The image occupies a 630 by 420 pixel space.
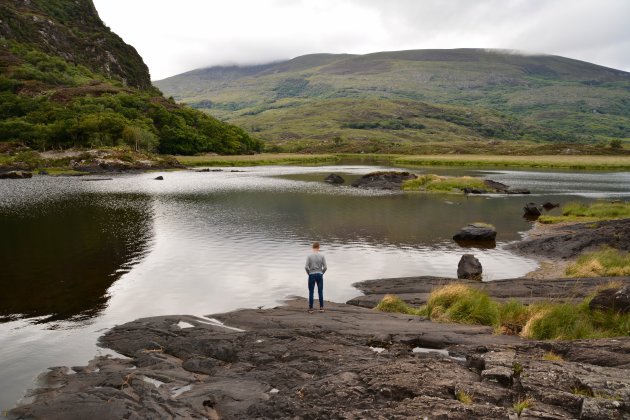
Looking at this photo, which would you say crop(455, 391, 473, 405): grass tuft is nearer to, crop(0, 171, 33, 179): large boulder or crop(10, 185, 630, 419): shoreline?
crop(10, 185, 630, 419): shoreline

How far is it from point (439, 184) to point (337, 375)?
283ft

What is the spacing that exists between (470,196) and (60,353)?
78.9m

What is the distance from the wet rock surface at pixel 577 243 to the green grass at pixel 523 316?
1988 cm

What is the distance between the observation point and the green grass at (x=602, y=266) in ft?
95.0

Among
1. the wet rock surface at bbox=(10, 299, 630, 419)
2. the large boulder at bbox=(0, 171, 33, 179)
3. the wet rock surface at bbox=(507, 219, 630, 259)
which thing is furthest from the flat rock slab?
the large boulder at bbox=(0, 171, 33, 179)

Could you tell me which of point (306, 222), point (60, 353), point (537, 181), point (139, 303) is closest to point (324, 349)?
point (60, 353)

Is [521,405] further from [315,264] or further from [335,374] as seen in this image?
[315,264]

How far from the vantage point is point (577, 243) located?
129ft

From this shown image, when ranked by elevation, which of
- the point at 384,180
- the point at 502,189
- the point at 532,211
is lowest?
the point at 532,211

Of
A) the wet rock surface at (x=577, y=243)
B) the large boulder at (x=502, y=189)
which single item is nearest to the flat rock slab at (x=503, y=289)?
the wet rock surface at (x=577, y=243)

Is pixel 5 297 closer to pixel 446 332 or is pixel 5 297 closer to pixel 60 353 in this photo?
pixel 60 353

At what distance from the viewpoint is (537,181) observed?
4719 inches

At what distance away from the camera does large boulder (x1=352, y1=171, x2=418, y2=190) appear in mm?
99669

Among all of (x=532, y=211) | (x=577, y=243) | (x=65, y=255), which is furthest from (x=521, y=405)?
(x=532, y=211)
